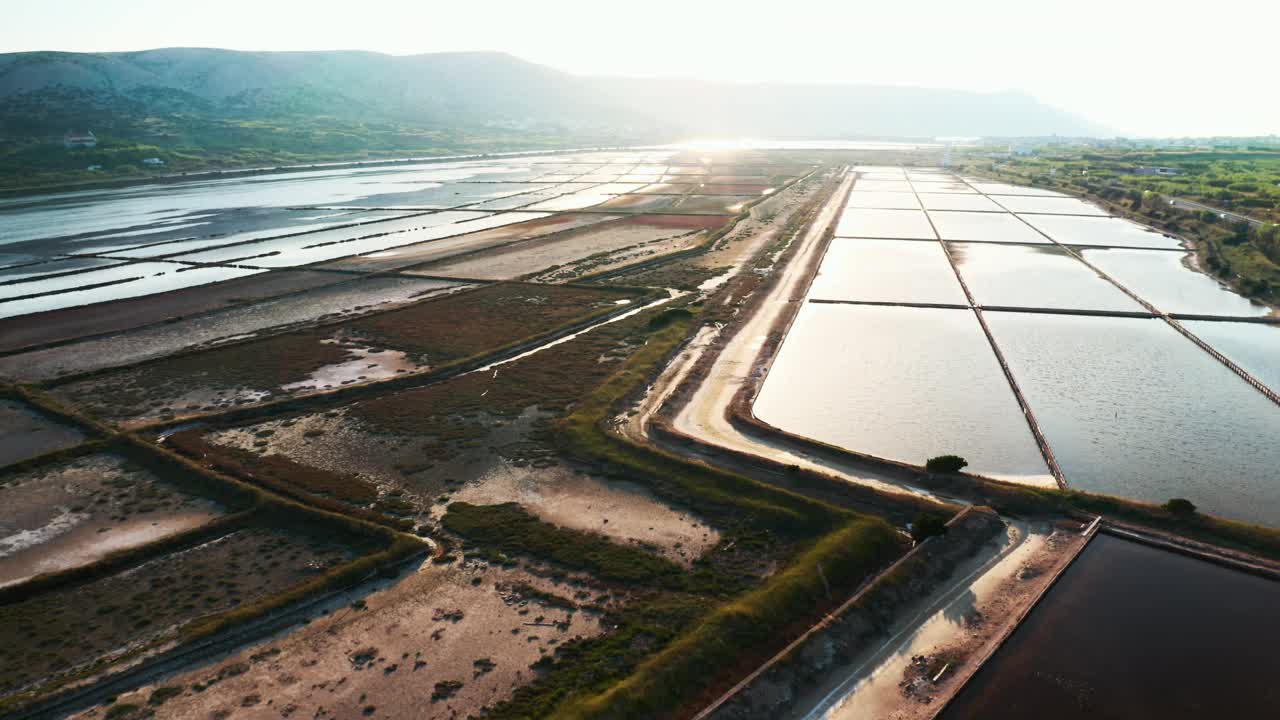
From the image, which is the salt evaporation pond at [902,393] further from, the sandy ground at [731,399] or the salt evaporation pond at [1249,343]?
the salt evaporation pond at [1249,343]

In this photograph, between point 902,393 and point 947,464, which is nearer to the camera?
point 947,464

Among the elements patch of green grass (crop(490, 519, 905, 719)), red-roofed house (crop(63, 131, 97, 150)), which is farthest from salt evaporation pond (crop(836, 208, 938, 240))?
red-roofed house (crop(63, 131, 97, 150))

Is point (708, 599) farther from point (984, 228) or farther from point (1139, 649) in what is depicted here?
point (984, 228)

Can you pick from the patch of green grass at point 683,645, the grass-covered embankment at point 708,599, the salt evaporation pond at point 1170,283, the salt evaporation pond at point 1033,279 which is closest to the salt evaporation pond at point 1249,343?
the salt evaporation pond at point 1170,283

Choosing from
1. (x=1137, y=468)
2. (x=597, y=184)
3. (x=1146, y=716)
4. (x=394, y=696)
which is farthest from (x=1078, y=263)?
(x=597, y=184)

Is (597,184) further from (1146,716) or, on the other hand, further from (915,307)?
(1146,716)

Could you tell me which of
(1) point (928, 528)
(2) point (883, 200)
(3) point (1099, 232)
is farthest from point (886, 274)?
(2) point (883, 200)
